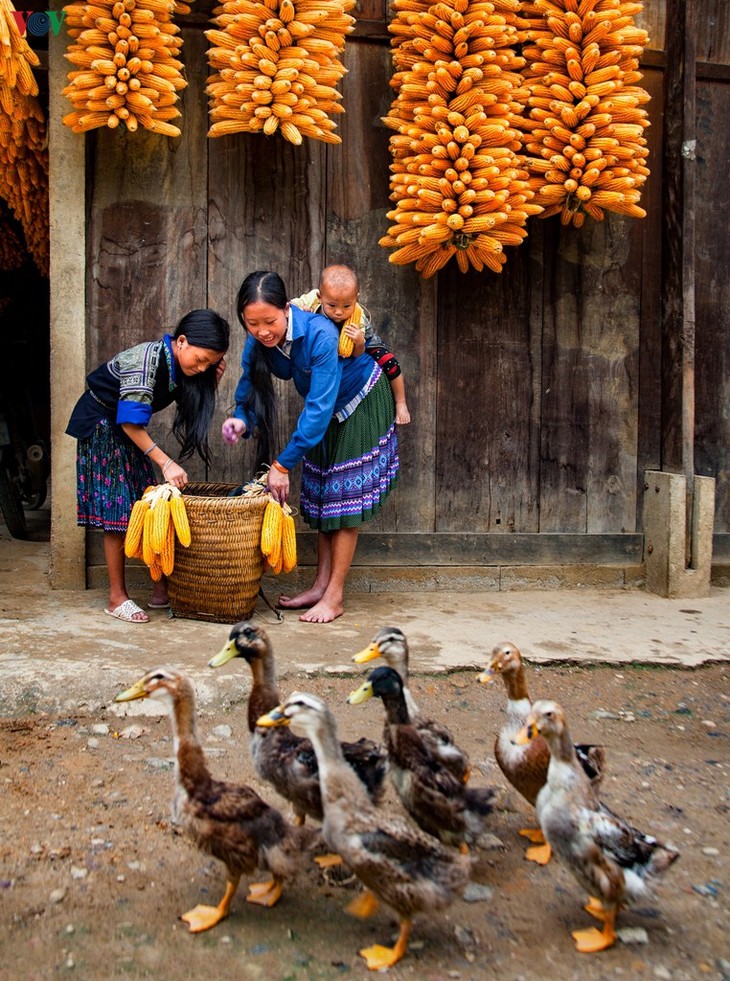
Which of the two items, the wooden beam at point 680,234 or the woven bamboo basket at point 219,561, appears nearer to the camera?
the woven bamboo basket at point 219,561

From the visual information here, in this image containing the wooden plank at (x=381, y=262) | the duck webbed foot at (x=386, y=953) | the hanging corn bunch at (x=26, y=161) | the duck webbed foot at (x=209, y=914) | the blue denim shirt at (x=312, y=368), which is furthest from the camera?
the wooden plank at (x=381, y=262)

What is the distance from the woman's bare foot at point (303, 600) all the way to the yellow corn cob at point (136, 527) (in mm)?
929

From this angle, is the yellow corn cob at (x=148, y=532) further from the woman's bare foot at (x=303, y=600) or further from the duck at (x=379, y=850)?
the duck at (x=379, y=850)

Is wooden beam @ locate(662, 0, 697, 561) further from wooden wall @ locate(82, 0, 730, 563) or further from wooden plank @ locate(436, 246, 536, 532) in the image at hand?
wooden plank @ locate(436, 246, 536, 532)

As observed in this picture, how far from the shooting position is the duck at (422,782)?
8.75 ft

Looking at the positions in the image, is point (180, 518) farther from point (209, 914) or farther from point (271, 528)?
point (209, 914)

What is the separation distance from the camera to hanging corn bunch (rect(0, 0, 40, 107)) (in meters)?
4.14

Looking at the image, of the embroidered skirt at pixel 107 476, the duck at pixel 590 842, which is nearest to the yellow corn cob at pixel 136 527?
the embroidered skirt at pixel 107 476

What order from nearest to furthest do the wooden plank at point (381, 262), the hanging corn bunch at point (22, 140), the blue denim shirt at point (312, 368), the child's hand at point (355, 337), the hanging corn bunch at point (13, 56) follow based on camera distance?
the hanging corn bunch at point (13, 56) → the hanging corn bunch at point (22, 140) → the blue denim shirt at point (312, 368) → the child's hand at point (355, 337) → the wooden plank at point (381, 262)

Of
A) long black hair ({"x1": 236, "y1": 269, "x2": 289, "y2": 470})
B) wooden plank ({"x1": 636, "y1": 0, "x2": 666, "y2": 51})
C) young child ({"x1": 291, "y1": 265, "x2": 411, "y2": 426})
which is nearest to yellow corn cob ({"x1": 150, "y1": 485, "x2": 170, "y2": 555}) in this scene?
long black hair ({"x1": 236, "y1": 269, "x2": 289, "y2": 470})

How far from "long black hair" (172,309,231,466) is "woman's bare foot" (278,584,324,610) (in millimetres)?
845

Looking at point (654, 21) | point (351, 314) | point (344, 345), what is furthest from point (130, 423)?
point (654, 21)

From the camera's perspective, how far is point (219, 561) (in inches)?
183

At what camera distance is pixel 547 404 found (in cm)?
582
